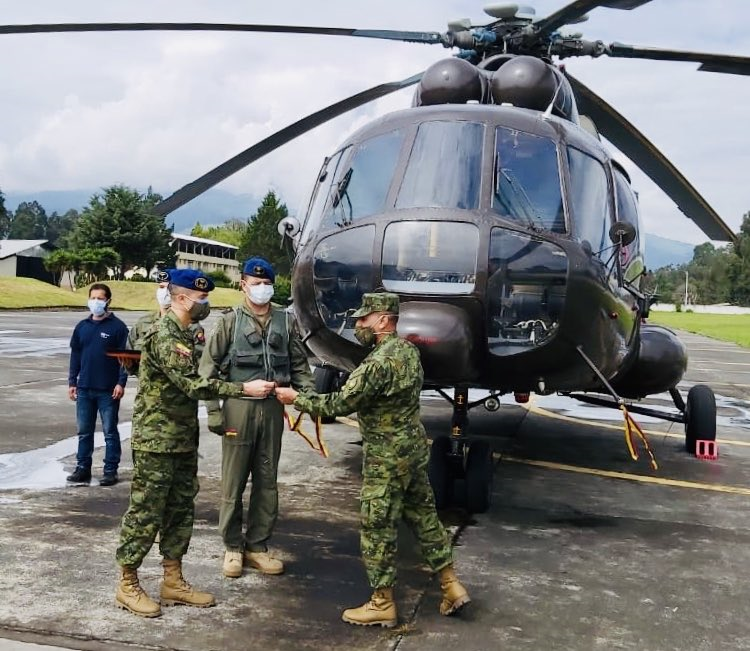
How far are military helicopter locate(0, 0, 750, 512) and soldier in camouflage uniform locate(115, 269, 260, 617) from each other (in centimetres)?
A: 130

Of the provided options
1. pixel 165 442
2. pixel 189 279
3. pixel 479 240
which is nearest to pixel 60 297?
pixel 479 240

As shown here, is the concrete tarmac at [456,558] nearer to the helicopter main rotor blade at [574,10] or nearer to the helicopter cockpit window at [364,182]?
the helicopter cockpit window at [364,182]

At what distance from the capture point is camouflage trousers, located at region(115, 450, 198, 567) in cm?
402

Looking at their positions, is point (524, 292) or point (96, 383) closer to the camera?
point (524, 292)

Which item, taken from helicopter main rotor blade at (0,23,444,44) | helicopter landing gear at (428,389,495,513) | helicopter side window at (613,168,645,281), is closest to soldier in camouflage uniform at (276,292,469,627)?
helicopter landing gear at (428,389,495,513)

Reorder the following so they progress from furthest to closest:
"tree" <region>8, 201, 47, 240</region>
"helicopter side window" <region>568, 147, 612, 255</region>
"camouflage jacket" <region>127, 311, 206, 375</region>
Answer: "tree" <region>8, 201, 47, 240</region>
"helicopter side window" <region>568, 147, 612, 255</region>
"camouflage jacket" <region>127, 311, 206, 375</region>

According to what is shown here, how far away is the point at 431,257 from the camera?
5.21 m

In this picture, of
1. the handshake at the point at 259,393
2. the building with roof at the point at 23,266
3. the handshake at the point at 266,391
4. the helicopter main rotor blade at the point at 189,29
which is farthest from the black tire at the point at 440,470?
the building with roof at the point at 23,266

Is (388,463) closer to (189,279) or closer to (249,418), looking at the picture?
(249,418)

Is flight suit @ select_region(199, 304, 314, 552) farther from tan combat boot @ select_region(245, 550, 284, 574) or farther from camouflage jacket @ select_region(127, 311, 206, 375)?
camouflage jacket @ select_region(127, 311, 206, 375)

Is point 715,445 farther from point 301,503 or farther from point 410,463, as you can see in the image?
point 410,463

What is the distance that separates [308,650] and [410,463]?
97 centimetres

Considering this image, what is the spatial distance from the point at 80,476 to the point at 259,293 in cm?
289

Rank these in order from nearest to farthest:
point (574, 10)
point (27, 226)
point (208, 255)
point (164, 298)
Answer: point (574, 10) → point (164, 298) → point (208, 255) → point (27, 226)
